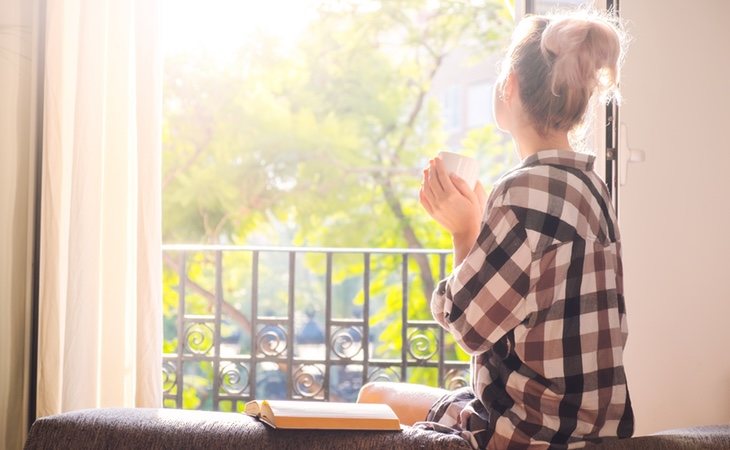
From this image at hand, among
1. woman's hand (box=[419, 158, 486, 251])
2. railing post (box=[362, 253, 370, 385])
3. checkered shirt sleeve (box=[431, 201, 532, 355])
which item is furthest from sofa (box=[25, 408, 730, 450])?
railing post (box=[362, 253, 370, 385])

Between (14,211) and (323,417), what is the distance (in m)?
1.27

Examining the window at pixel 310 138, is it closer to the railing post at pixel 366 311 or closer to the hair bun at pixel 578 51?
the railing post at pixel 366 311

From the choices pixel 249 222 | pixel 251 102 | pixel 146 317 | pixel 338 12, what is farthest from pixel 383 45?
pixel 146 317

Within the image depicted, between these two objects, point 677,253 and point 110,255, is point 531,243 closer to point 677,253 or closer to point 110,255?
point 110,255

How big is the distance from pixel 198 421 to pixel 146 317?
104 cm

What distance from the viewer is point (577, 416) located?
46.5 inches

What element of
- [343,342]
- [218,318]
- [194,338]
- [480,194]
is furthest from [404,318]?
[480,194]

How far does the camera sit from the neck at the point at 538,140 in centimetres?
127

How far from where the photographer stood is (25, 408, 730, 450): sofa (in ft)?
3.64

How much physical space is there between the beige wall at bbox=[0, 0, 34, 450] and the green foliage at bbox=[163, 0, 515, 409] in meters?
4.02

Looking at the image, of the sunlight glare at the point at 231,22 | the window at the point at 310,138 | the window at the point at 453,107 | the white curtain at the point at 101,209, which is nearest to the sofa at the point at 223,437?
the white curtain at the point at 101,209

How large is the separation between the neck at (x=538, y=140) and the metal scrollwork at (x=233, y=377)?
2.50 meters

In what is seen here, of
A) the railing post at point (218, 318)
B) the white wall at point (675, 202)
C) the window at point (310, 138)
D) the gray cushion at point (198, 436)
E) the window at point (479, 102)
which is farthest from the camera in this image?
the window at point (479, 102)

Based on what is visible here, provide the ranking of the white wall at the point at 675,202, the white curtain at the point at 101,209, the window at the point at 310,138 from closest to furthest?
the white curtain at the point at 101,209
the white wall at the point at 675,202
the window at the point at 310,138
